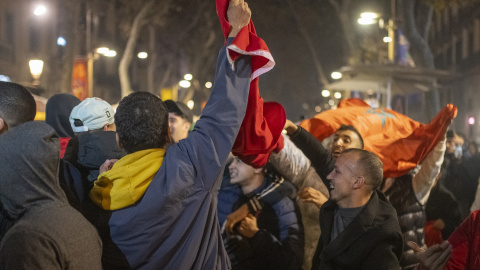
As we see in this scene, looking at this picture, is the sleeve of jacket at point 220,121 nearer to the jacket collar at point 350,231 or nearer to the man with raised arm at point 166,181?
the man with raised arm at point 166,181

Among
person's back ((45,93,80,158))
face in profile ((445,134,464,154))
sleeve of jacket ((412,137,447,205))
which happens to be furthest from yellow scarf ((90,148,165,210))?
face in profile ((445,134,464,154))

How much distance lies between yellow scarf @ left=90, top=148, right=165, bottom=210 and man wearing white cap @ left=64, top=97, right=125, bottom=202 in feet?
1.20

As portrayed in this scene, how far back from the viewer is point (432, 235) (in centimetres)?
625

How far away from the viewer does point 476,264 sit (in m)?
3.23

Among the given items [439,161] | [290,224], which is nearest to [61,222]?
[290,224]

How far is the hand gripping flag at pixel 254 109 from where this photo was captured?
272 cm

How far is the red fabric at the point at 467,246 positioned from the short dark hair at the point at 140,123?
1.78 m

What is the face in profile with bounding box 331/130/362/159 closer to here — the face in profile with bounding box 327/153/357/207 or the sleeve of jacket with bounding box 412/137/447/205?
the sleeve of jacket with bounding box 412/137/447/205

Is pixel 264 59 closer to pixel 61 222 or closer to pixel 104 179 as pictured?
pixel 104 179

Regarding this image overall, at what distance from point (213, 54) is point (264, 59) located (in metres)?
37.2

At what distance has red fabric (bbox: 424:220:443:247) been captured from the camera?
6.15 metres

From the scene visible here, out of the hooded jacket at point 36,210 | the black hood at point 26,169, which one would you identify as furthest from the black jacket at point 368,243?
the black hood at point 26,169

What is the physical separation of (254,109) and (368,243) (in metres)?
1.18

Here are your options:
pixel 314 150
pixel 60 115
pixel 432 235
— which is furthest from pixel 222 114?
pixel 432 235
